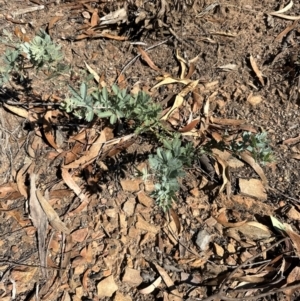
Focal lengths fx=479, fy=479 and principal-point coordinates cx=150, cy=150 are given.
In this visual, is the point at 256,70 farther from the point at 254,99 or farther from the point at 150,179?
the point at 150,179

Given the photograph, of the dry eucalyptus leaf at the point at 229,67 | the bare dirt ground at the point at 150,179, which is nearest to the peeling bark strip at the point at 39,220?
the bare dirt ground at the point at 150,179

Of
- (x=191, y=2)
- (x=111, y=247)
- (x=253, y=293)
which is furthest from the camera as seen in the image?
(x=191, y=2)

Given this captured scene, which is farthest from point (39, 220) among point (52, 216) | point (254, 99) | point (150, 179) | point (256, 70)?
point (256, 70)

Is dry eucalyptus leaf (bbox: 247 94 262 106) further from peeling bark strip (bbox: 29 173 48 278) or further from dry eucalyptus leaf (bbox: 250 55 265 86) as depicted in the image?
peeling bark strip (bbox: 29 173 48 278)

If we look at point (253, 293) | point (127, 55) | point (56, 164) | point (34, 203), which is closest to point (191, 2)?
point (127, 55)

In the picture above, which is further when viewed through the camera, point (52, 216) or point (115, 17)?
point (115, 17)

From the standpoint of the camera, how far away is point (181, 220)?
199 cm

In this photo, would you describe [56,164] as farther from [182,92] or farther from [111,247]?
[182,92]

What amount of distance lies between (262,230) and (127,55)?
3.63 ft

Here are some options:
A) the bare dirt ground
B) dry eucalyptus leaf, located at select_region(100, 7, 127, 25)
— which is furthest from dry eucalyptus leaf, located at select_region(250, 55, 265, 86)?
dry eucalyptus leaf, located at select_region(100, 7, 127, 25)

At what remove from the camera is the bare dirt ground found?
189 cm

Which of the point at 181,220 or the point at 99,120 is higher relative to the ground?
the point at 99,120

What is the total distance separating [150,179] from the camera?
2080mm

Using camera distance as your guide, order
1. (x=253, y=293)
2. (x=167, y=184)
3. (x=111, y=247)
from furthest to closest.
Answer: (x=111, y=247) → (x=253, y=293) → (x=167, y=184)
